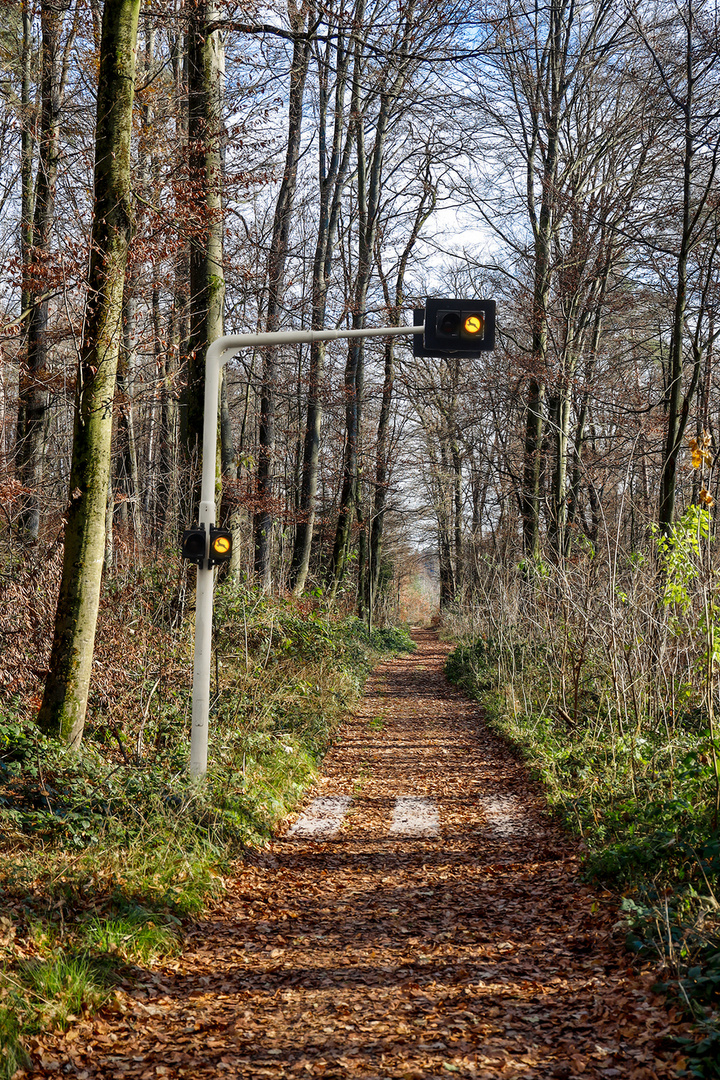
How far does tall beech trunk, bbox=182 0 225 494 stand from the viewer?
10625 mm

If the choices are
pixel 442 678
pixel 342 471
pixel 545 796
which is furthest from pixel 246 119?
pixel 442 678

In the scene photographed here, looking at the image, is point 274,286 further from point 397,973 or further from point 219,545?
point 397,973

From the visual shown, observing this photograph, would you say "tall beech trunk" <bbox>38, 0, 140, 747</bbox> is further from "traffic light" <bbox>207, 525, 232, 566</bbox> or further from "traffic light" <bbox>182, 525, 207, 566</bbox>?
"traffic light" <bbox>207, 525, 232, 566</bbox>

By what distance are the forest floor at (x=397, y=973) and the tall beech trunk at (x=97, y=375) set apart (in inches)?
93.7

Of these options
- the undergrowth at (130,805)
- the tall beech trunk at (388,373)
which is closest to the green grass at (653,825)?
the undergrowth at (130,805)

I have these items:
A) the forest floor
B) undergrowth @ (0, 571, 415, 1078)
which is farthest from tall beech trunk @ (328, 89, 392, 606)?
the forest floor

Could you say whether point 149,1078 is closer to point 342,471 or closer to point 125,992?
point 125,992

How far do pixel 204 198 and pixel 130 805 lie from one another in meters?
7.31

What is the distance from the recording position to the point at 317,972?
5.30 metres

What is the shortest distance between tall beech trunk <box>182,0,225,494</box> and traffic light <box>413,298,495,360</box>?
13.0 feet

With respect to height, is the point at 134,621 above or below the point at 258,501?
below

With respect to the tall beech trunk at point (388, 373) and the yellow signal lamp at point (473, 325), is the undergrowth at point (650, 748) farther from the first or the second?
the tall beech trunk at point (388, 373)

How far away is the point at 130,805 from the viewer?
22.3ft

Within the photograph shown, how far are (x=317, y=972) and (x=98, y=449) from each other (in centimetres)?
467
